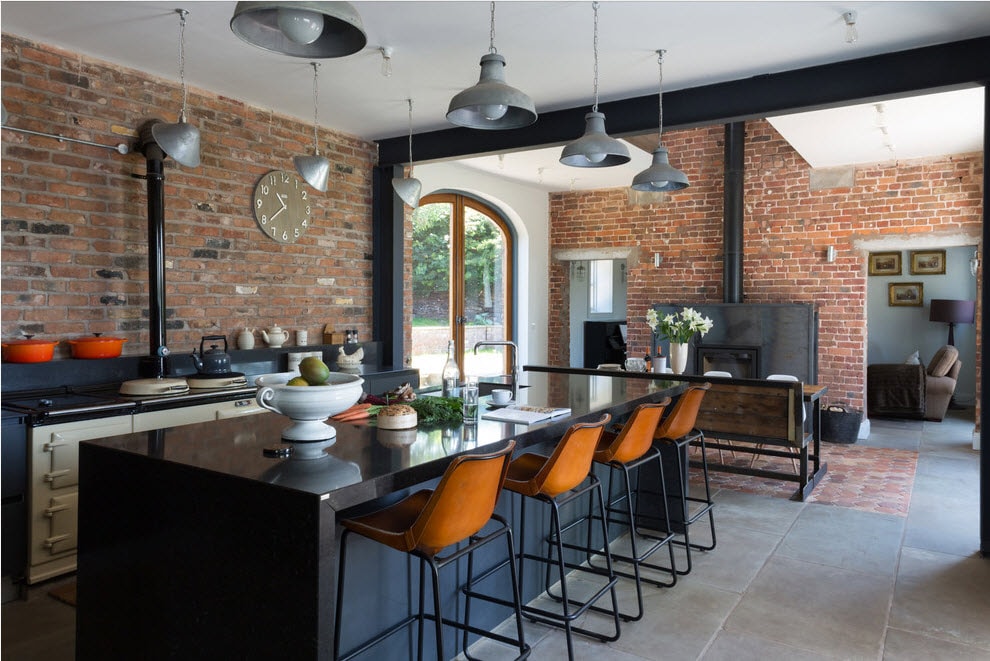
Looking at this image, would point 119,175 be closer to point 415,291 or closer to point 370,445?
point 370,445

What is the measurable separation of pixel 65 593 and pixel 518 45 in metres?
3.64

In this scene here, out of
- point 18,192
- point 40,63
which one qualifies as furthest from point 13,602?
point 40,63

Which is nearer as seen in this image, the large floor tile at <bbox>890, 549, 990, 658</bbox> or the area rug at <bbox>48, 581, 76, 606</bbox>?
the large floor tile at <bbox>890, 549, 990, 658</bbox>

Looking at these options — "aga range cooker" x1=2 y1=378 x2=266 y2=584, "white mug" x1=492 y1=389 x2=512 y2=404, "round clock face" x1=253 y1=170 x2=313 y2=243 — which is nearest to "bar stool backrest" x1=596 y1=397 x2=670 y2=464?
"white mug" x1=492 y1=389 x2=512 y2=404

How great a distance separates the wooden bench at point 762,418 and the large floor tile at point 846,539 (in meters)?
0.40

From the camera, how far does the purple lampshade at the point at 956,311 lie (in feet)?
28.3

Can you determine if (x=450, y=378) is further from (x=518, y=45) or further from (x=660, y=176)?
(x=518, y=45)

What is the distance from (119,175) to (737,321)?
5.87 m

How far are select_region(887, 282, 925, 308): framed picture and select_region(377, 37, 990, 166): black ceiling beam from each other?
6.47m

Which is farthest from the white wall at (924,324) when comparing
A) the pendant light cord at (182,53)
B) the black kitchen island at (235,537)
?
the black kitchen island at (235,537)

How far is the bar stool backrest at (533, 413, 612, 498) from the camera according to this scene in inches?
99.0

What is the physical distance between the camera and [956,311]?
862cm

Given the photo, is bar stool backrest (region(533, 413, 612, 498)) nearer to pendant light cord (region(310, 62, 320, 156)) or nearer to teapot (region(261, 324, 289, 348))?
pendant light cord (region(310, 62, 320, 156))

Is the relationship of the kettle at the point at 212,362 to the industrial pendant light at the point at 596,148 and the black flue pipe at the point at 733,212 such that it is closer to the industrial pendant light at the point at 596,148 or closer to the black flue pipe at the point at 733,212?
the industrial pendant light at the point at 596,148
